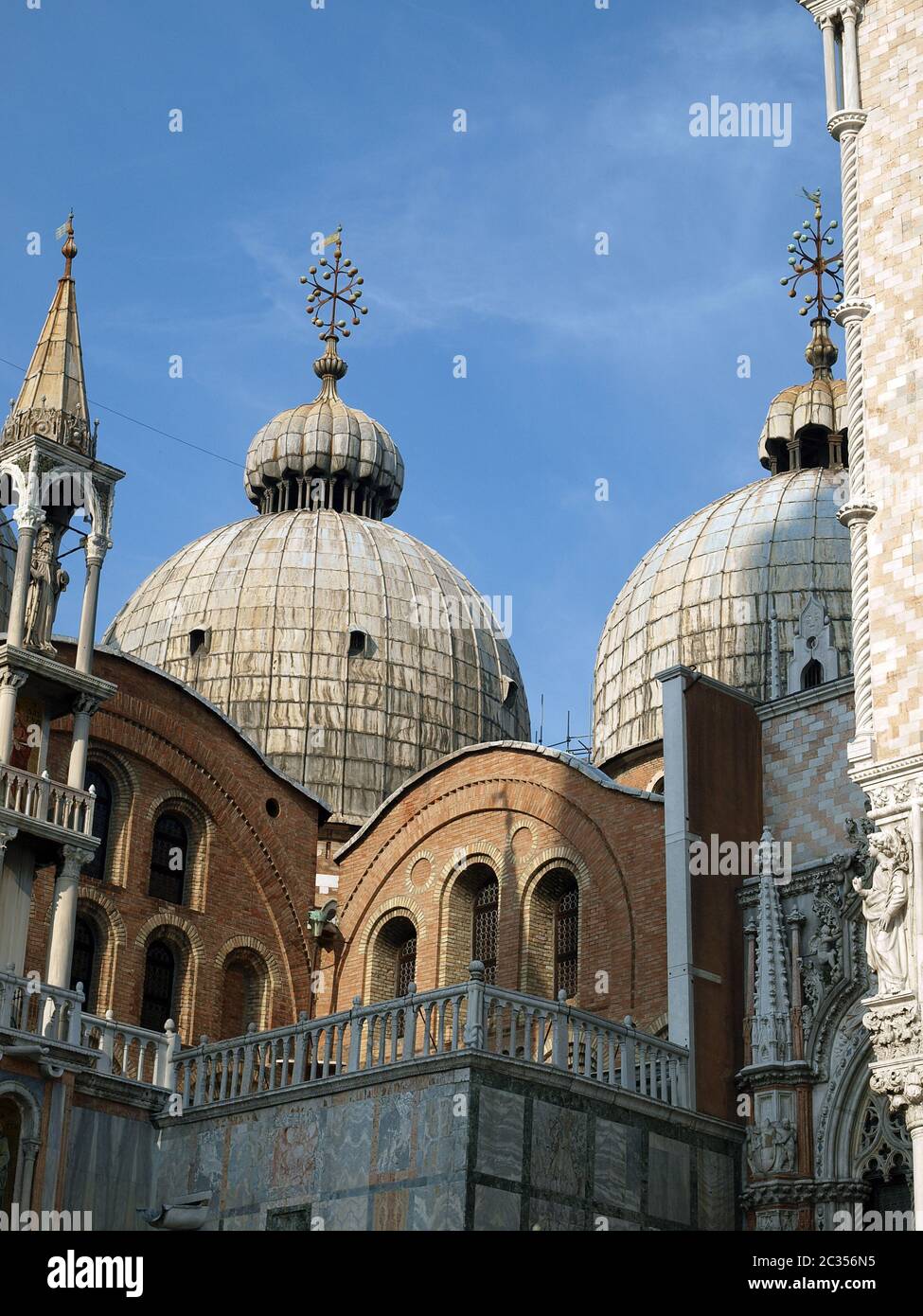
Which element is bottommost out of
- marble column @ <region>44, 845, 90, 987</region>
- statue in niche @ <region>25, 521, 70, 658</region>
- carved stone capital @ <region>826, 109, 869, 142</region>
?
marble column @ <region>44, 845, 90, 987</region>

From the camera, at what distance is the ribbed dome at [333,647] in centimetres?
3744

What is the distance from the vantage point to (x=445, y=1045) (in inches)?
755

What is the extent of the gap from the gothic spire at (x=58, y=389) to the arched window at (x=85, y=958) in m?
6.51

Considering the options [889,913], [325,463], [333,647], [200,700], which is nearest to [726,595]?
[333,647]

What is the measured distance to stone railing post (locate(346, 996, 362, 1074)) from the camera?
19641 millimetres

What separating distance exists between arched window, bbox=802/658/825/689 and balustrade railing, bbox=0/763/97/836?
1402 cm

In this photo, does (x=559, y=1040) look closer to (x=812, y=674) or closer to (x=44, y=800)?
(x=44, y=800)

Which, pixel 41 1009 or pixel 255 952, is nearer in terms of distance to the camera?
pixel 41 1009

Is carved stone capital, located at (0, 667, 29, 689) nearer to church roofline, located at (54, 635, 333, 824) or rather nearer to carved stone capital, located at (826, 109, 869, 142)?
church roofline, located at (54, 635, 333, 824)

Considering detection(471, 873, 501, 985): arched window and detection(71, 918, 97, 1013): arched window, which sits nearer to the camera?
detection(71, 918, 97, 1013): arched window

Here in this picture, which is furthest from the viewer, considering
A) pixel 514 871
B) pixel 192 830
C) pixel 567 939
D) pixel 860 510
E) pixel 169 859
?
pixel 192 830

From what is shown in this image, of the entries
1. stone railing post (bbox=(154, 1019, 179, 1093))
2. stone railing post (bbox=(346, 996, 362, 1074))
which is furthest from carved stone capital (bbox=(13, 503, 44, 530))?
stone railing post (bbox=(346, 996, 362, 1074))

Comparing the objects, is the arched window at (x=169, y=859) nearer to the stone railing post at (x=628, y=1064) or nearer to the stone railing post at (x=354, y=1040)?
the stone railing post at (x=354, y=1040)

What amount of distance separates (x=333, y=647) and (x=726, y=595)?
7148 millimetres
